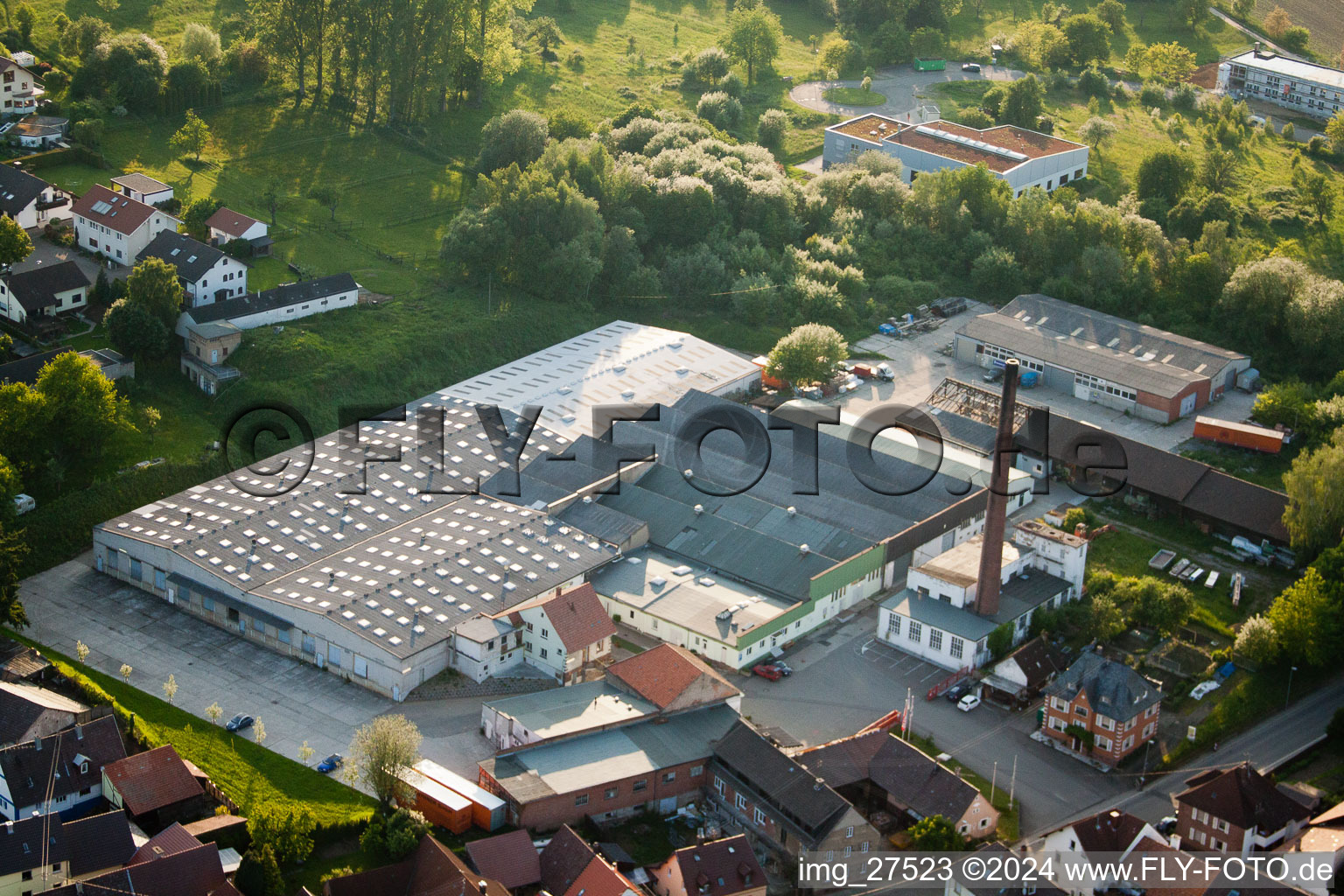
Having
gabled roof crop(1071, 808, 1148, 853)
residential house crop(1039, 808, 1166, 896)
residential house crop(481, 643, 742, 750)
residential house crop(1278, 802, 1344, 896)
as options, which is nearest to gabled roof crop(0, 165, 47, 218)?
residential house crop(481, 643, 742, 750)

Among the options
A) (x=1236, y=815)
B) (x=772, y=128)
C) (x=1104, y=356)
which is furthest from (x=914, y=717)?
(x=772, y=128)

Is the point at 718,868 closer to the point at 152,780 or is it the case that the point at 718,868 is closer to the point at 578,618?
the point at 578,618

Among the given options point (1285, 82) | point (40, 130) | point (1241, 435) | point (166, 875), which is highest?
point (40, 130)

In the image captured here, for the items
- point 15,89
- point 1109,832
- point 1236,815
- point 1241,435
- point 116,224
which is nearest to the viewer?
point 1109,832

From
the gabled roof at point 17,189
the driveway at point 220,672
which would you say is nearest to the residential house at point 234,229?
the gabled roof at point 17,189

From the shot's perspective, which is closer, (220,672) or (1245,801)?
(1245,801)

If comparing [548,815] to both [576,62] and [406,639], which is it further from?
[576,62]

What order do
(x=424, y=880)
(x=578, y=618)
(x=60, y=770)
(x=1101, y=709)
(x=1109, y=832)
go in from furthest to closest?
(x=578, y=618) < (x=1101, y=709) < (x=1109, y=832) < (x=60, y=770) < (x=424, y=880)
